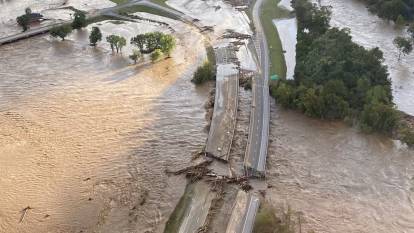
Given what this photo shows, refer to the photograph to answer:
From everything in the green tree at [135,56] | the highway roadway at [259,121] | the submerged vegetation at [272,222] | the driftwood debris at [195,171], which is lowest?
the submerged vegetation at [272,222]

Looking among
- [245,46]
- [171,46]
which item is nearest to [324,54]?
[245,46]

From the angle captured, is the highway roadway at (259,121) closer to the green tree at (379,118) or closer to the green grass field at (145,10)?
the green tree at (379,118)

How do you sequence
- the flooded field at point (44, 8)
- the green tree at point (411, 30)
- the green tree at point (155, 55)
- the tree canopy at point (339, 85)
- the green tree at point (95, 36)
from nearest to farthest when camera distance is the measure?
the tree canopy at point (339, 85)
the green tree at point (155, 55)
the green tree at point (95, 36)
the green tree at point (411, 30)
the flooded field at point (44, 8)

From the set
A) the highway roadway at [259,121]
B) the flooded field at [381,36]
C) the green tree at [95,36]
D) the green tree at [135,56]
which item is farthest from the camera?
the green tree at [95,36]

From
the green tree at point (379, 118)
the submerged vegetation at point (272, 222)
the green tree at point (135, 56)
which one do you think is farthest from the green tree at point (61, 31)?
the submerged vegetation at point (272, 222)

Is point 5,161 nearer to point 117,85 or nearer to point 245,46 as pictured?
point 117,85

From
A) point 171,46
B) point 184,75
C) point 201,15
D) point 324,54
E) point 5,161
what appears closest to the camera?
point 5,161

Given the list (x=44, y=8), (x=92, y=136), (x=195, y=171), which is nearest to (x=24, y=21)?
(x=44, y=8)

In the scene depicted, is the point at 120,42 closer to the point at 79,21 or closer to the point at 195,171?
the point at 79,21
